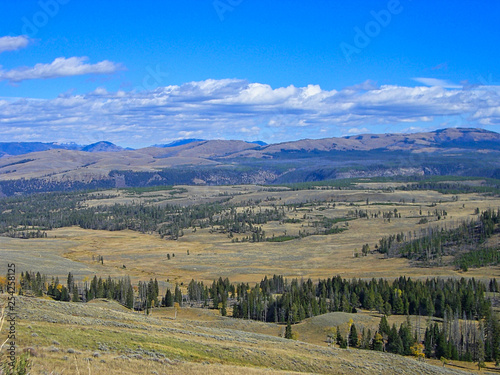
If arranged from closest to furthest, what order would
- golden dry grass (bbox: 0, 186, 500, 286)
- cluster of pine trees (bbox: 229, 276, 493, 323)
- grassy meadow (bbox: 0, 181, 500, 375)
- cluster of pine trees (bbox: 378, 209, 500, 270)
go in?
1. grassy meadow (bbox: 0, 181, 500, 375)
2. cluster of pine trees (bbox: 229, 276, 493, 323)
3. golden dry grass (bbox: 0, 186, 500, 286)
4. cluster of pine trees (bbox: 378, 209, 500, 270)

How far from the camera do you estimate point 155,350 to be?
38000 millimetres

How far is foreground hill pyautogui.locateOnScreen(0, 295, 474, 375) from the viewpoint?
105 ft

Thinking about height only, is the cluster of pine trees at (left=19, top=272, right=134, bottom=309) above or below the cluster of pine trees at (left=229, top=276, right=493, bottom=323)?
above

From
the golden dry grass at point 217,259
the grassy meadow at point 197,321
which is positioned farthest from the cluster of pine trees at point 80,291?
the golden dry grass at point 217,259

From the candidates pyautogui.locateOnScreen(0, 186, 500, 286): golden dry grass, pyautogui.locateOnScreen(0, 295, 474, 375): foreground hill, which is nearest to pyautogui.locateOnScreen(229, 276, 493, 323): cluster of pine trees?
pyautogui.locateOnScreen(0, 186, 500, 286): golden dry grass

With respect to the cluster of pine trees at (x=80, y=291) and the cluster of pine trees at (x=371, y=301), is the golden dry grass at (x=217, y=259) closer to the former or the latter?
the cluster of pine trees at (x=80, y=291)

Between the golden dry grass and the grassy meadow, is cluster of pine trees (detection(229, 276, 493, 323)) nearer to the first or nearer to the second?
the grassy meadow

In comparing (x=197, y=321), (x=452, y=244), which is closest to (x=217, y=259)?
(x=452, y=244)

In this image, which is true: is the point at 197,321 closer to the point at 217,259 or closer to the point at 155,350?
the point at 155,350

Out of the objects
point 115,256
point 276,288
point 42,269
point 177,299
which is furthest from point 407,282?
point 115,256

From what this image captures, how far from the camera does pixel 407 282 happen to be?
101688 millimetres

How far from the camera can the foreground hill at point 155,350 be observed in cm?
3191

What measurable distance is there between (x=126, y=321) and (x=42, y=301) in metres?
8.87

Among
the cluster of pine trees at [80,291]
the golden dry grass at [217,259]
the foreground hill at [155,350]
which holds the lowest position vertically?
the golden dry grass at [217,259]
